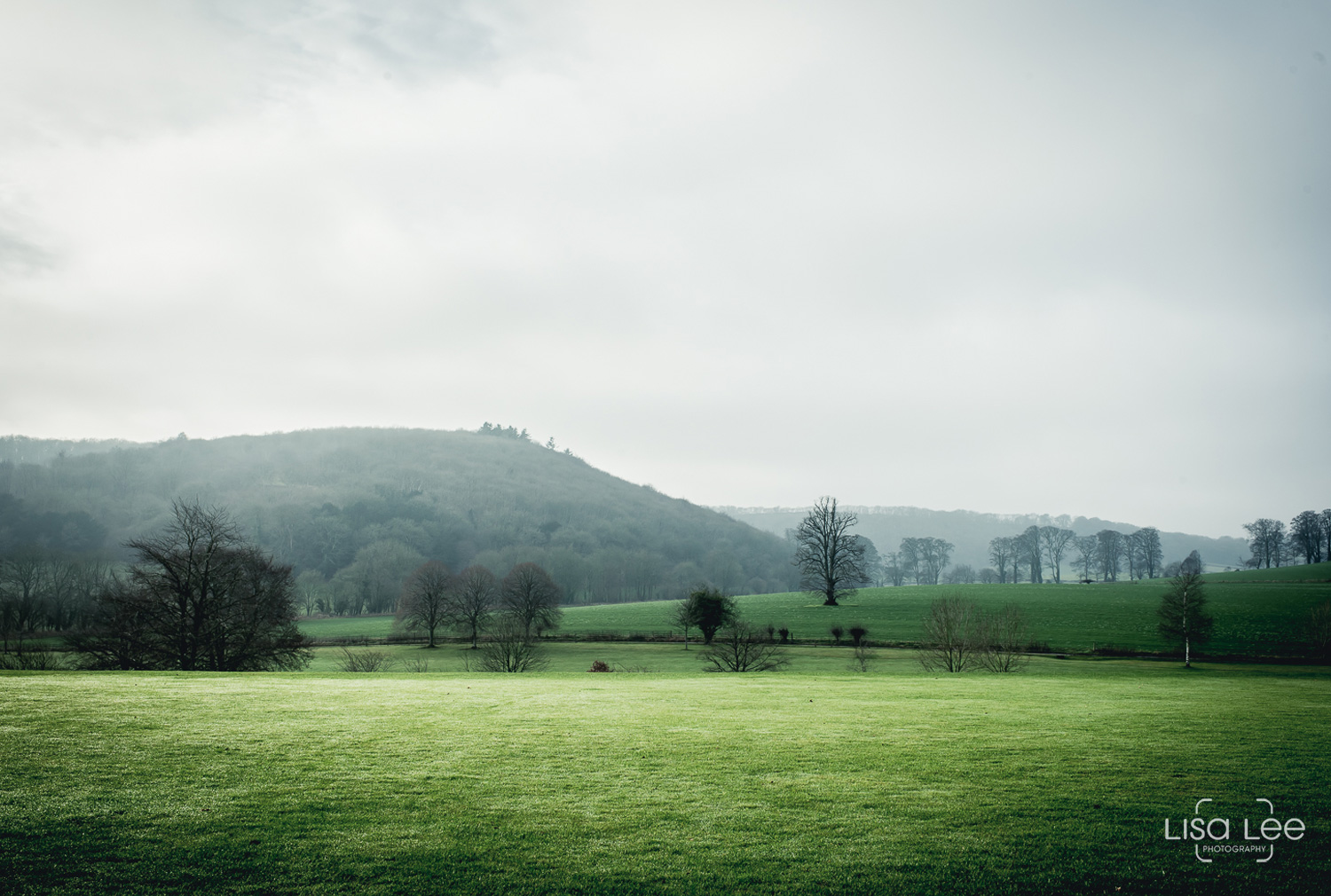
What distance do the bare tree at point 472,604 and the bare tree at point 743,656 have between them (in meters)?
27.9

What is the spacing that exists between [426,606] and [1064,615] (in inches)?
2644

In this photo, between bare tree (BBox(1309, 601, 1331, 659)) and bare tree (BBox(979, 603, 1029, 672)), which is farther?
bare tree (BBox(1309, 601, 1331, 659))

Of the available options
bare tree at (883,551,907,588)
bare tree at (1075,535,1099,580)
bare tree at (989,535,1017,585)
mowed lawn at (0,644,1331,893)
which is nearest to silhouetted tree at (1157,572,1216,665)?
mowed lawn at (0,644,1331,893)

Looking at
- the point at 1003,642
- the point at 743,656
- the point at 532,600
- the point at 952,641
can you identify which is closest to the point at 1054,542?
the point at 1003,642

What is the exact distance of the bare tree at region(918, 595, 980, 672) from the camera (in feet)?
148

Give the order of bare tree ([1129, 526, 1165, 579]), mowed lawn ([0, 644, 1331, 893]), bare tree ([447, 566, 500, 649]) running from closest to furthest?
mowed lawn ([0, 644, 1331, 893]) < bare tree ([447, 566, 500, 649]) < bare tree ([1129, 526, 1165, 579])

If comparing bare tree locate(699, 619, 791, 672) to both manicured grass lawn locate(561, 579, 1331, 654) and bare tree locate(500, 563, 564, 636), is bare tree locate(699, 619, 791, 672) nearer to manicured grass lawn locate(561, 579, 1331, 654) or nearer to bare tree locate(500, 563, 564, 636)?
manicured grass lawn locate(561, 579, 1331, 654)

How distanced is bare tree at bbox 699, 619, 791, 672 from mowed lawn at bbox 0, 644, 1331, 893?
96.8 feet

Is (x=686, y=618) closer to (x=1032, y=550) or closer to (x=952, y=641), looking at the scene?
(x=952, y=641)

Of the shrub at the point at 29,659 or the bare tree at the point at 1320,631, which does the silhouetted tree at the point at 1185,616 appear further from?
the shrub at the point at 29,659

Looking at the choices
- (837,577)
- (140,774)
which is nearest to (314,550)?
(837,577)

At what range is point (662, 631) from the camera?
7112 cm

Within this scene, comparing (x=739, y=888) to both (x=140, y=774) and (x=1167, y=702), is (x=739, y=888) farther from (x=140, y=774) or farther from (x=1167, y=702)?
(x=1167, y=702)

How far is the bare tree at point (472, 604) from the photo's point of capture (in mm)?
71500
